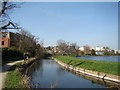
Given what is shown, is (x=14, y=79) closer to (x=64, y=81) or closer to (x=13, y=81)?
(x=13, y=81)

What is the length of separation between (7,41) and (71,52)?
44.5 metres

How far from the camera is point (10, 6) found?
14016 millimetres

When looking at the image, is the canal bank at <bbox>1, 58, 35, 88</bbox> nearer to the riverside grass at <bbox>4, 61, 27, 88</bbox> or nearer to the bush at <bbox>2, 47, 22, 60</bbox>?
the riverside grass at <bbox>4, 61, 27, 88</bbox>

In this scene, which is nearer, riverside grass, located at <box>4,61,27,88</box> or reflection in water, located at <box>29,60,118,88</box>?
riverside grass, located at <box>4,61,27,88</box>

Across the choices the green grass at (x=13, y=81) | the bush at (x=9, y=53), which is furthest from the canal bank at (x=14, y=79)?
the bush at (x=9, y=53)

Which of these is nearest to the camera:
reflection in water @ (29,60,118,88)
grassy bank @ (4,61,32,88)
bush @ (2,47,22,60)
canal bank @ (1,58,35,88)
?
grassy bank @ (4,61,32,88)

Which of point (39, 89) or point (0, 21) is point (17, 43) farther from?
point (39, 89)

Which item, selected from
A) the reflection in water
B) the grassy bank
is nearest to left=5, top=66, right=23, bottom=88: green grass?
the grassy bank

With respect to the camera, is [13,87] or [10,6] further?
[10,6]

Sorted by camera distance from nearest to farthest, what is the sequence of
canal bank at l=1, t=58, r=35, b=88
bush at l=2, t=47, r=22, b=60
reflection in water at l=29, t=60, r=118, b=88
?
canal bank at l=1, t=58, r=35, b=88
reflection in water at l=29, t=60, r=118, b=88
bush at l=2, t=47, r=22, b=60

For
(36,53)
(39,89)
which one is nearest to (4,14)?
(39,89)

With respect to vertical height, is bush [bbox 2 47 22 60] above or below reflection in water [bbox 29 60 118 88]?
above

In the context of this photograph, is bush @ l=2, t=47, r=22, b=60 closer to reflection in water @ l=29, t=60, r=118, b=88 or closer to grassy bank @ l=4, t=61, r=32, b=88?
reflection in water @ l=29, t=60, r=118, b=88

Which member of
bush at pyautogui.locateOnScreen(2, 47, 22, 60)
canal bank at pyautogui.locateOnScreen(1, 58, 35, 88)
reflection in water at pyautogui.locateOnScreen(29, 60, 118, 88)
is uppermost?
bush at pyautogui.locateOnScreen(2, 47, 22, 60)
